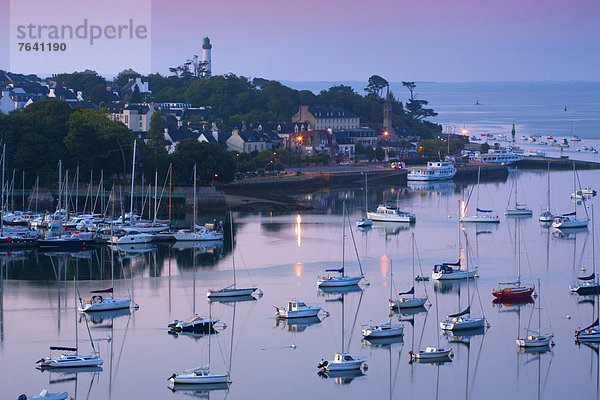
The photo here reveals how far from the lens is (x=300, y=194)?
59688mm

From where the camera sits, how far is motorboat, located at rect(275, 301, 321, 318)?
29.0 m

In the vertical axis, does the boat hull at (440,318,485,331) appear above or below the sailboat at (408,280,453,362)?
above

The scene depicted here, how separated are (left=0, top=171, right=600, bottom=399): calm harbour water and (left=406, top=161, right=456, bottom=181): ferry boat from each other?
918 inches

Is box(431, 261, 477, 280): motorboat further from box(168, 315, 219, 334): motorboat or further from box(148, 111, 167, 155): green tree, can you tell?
box(148, 111, 167, 155): green tree

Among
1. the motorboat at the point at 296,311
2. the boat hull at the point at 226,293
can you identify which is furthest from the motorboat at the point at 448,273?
the boat hull at the point at 226,293

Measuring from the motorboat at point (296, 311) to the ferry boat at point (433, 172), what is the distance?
1618 inches

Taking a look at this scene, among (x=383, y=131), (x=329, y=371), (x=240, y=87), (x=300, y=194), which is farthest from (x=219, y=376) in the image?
(x=240, y=87)

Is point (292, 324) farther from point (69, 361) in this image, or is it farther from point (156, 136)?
point (156, 136)

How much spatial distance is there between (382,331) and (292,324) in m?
2.95

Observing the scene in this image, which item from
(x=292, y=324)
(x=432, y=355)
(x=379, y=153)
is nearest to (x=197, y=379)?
(x=432, y=355)

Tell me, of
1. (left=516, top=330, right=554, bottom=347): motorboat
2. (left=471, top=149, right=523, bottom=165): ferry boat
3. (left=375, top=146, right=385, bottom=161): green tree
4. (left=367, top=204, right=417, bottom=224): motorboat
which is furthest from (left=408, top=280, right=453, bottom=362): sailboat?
(left=471, top=149, right=523, bottom=165): ferry boat

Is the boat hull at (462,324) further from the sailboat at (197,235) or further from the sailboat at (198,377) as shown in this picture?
the sailboat at (197,235)

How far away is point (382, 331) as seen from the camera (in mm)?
26688

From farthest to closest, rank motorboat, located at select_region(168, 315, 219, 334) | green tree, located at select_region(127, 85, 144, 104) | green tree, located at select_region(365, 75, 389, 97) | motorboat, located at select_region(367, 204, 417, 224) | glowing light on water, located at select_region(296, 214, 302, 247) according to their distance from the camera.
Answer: green tree, located at select_region(365, 75, 389, 97) → green tree, located at select_region(127, 85, 144, 104) → motorboat, located at select_region(367, 204, 417, 224) → glowing light on water, located at select_region(296, 214, 302, 247) → motorboat, located at select_region(168, 315, 219, 334)
